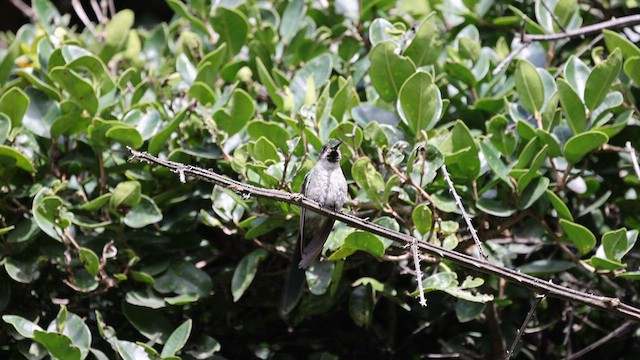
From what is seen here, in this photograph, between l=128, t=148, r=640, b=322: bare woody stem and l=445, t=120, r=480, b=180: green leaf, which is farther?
l=445, t=120, r=480, b=180: green leaf

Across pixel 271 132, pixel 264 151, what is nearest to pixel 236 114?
pixel 271 132

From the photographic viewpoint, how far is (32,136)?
3.29m

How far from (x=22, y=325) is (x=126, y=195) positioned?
21.8 inches

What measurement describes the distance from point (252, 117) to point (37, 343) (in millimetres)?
1154

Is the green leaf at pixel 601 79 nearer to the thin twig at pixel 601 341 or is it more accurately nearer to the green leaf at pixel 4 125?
the thin twig at pixel 601 341

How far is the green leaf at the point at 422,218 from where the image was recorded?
274 cm

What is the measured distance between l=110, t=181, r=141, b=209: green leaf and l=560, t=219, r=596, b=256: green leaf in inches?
57.0

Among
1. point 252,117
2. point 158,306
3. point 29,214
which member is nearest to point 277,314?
point 158,306

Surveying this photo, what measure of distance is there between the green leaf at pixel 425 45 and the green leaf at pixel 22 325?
168cm

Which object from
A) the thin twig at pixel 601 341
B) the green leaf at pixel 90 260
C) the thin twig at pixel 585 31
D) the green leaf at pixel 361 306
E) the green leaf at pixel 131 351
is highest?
the thin twig at pixel 585 31

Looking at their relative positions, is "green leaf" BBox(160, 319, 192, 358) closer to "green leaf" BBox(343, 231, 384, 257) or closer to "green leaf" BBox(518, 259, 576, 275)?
"green leaf" BBox(343, 231, 384, 257)

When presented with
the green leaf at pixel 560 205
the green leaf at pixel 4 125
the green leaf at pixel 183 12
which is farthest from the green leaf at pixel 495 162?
the green leaf at pixel 4 125

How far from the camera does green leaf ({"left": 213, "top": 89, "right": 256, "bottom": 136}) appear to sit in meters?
3.09

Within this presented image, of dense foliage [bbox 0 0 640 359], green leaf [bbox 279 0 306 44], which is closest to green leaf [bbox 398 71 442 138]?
dense foliage [bbox 0 0 640 359]
